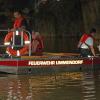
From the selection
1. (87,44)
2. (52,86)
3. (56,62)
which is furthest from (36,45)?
(52,86)

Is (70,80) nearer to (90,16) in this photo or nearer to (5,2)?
(90,16)

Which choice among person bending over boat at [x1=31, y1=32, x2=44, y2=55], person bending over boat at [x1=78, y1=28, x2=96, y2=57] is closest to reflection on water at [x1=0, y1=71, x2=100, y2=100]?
person bending over boat at [x1=78, y1=28, x2=96, y2=57]

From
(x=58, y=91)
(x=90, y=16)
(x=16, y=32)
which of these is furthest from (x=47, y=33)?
(x=58, y=91)

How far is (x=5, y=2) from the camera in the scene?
66438 millimetres

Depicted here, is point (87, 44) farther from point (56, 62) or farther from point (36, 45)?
point (36, 45)

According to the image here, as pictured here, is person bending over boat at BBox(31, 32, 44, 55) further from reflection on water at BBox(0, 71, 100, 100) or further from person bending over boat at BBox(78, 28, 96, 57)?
reflection on water at BBox(0, 71, 100, 100)

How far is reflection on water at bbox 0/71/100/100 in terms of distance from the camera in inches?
595

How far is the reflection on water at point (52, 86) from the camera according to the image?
49.5ft

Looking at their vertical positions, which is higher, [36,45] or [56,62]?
[36,45]

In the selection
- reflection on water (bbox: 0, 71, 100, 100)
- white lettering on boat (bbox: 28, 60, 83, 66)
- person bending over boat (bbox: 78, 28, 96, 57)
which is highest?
person bending over boat (bbox: 78, 28, 96, 57)

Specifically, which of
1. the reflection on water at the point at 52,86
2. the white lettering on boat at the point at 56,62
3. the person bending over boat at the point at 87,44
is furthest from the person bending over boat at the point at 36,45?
the reflection on water at the point at 52,86

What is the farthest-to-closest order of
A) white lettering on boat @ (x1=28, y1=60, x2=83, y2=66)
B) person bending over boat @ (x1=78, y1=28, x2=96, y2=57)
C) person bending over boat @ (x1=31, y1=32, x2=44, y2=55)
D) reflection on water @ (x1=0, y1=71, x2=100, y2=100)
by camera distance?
person bending over boat @ (x1=31, y1=32, x2=44, y2=55), person bending over boat @ (x1=78, y1=28, x2=96, y2=57), white lettering on boat @ (x1=28, y1=60, x2=83, y2=66), reflection on water @ (x1=0, y1=71, x2=100, y2=100)

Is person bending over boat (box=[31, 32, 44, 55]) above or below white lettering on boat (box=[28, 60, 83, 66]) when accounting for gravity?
above

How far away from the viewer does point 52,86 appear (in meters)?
17.1
